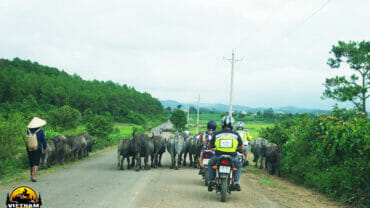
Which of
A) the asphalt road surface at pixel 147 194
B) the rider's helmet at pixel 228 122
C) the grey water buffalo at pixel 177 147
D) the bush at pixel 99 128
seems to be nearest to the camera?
the asphalt road surface at pixel 147 194

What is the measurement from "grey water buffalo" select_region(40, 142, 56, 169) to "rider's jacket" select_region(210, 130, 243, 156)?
9.59 m

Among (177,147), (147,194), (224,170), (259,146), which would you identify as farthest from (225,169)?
(259,146)

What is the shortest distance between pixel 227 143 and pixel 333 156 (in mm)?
4217

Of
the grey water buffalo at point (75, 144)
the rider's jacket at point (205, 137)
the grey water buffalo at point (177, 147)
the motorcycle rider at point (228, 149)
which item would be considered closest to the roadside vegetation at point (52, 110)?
the grey water buffalo at point (75, 144)

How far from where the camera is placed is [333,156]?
1040 centimetres

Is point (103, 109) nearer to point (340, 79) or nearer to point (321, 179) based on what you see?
point (340, 79)

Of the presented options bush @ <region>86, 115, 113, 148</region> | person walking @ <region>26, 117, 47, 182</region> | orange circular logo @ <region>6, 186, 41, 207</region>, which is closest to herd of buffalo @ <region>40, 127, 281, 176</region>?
person walking @ <region>26, 117, 47, 182</region>

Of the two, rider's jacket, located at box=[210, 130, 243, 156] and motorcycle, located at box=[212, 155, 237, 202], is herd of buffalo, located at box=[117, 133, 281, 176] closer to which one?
rider's jacket, located at box=[210, 130, 243, 156]

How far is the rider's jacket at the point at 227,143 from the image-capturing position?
8.33 m

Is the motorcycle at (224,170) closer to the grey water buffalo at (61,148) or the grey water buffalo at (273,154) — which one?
the grey water buffalo at (273,154)

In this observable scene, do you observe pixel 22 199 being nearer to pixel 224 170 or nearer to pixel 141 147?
pixel 224 170

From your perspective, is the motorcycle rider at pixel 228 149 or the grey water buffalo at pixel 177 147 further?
the grey water buffalo at pixel 177 147

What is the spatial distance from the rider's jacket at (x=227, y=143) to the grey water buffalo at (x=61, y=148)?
10.8 metres

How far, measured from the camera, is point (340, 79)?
2530cm
